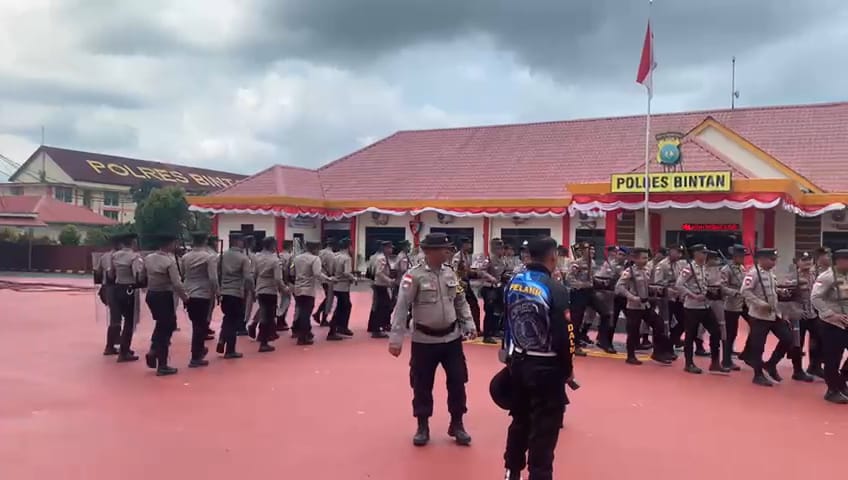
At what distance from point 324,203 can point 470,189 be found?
5.51m

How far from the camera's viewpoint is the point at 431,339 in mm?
5902

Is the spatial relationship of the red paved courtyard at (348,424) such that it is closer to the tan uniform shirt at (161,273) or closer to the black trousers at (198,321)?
the black trousers at (198,321)

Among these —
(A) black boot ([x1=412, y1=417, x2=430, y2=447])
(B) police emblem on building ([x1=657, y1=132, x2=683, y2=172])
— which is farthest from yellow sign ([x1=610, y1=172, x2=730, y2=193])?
(A) black boot ([x1=412, y1=417, x2=430, y2=447])

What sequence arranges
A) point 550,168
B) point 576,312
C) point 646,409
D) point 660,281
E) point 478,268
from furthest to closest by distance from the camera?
point 550,168
point 478,268
point 576,312
point 660,281
point 646,409

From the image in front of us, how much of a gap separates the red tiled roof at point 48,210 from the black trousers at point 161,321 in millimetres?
31441

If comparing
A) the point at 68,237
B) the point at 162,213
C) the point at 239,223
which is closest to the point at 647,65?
the point at 239,223

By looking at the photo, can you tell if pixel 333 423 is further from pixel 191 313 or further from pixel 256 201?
pixel 256 201

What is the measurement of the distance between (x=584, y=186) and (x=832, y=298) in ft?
38.8

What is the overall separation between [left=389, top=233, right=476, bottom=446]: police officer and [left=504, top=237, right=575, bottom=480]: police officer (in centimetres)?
134

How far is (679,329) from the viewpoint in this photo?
1027cm

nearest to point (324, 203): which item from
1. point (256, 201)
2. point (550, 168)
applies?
point (256, 201)

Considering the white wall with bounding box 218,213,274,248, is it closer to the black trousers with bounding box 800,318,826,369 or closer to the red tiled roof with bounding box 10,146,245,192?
the black trousers with bounding box 800,318,826,369

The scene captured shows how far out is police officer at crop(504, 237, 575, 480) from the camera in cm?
444

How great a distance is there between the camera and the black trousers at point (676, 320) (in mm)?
10148
